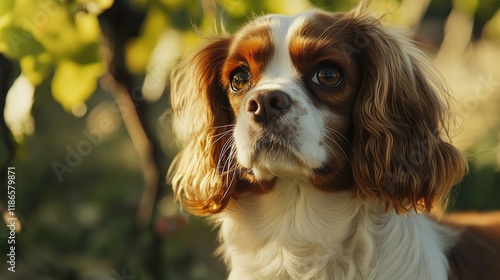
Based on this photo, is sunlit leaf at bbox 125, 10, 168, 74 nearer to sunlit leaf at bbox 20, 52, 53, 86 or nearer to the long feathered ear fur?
sunlit leaf at bbox 20, 52, 53, 86

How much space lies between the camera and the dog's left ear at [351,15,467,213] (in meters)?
3.15

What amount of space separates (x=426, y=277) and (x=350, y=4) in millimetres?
1902

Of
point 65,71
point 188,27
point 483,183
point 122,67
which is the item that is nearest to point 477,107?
point 483,183

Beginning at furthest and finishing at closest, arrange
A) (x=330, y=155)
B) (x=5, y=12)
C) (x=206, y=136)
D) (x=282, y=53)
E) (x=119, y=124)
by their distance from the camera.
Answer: (x=119, y=124) < (x=5, y=12) < (x=206, y=136) < (x=282, y=53) < (x=330, y=155)

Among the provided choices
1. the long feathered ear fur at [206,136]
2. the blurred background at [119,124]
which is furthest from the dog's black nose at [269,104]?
the blurred background at [119,124]

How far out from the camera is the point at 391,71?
10.7 feet

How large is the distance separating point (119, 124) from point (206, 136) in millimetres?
2109

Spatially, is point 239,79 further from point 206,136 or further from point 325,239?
point 325,239

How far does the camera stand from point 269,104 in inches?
114

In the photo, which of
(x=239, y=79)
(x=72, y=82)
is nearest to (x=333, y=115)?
(x=239, y=79)

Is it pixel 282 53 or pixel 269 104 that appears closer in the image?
pixel 269 104

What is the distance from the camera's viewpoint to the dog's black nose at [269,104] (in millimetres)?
2891

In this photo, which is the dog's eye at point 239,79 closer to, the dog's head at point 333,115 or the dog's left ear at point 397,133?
the dog's head at point 333,115

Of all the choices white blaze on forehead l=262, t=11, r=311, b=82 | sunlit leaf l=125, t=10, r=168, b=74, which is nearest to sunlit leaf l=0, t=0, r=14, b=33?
sunlit leaf l=125, t=10, r=168, b=74
